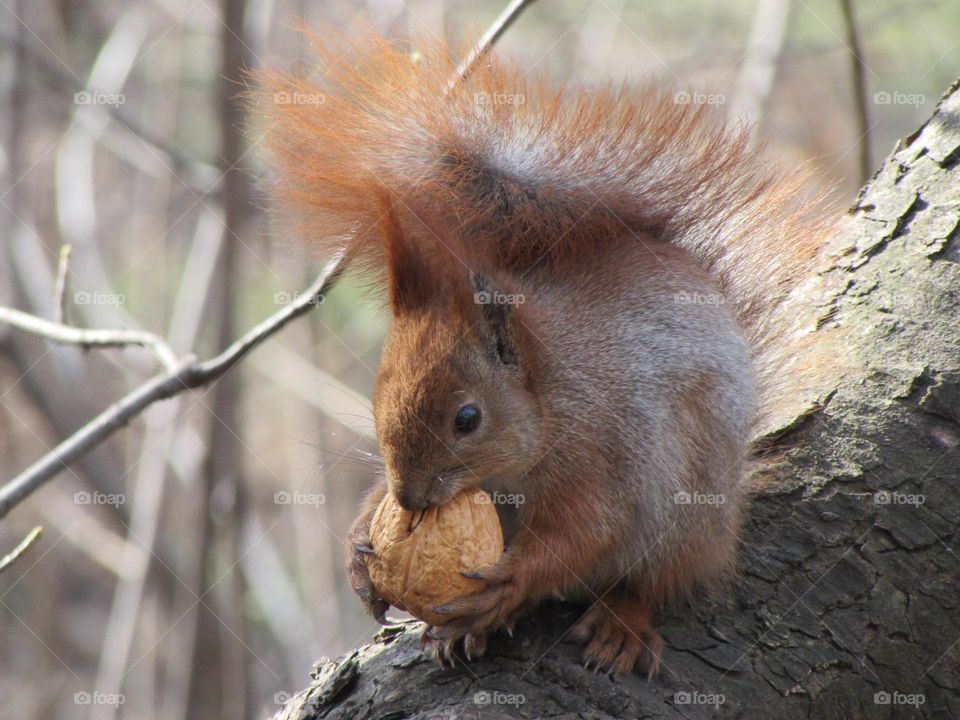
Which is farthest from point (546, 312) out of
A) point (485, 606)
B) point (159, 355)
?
point (159, 355)

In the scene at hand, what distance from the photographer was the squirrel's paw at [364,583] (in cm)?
210

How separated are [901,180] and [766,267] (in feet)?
1.34

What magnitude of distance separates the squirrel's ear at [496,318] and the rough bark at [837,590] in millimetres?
553

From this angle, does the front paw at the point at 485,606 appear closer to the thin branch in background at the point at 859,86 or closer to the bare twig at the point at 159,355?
the bare twig at the point at 159,355

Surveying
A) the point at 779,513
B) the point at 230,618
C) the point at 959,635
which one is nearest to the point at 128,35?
the point at 230,618

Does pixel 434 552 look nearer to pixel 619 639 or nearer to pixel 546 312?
pixel 619 639

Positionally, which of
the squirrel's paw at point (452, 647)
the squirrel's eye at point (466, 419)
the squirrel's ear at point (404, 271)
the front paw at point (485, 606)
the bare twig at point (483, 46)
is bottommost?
the squirrel's paw at point (452, 647)

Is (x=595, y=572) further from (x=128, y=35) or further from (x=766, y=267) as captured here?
(x=128, y=35)

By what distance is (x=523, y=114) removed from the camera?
91.9 inches

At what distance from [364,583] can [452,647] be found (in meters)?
0.31

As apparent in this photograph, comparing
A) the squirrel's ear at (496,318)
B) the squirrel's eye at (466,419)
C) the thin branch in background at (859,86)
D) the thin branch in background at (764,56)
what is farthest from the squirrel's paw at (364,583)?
the thin branch in background at (764,56)

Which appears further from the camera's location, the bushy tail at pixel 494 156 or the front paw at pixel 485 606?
the bushy tail at pixel 494 156

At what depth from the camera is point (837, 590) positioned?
1.99 meters

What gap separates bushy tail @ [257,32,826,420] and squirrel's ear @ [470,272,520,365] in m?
0.13
